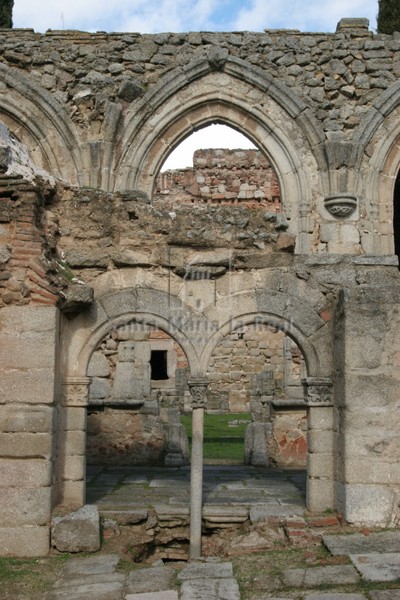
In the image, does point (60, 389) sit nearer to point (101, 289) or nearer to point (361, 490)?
point (101, 289)

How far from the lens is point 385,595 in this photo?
525cm

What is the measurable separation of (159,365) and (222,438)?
8.30 metres

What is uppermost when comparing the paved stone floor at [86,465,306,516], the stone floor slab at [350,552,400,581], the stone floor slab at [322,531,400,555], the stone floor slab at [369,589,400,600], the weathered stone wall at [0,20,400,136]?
the weathered stone wall at [0,20,400,136]

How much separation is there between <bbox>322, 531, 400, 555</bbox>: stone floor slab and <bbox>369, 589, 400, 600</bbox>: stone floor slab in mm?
1040

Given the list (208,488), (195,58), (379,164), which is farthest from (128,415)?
(195,58)

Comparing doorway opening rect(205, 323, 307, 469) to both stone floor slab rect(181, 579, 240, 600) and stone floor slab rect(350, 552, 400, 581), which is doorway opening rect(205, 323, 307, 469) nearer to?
stone floor slab rect(350, 552, 400, 581)

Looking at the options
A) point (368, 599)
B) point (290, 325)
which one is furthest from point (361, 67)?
point (368, 599)

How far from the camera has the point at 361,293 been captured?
748 centimetres

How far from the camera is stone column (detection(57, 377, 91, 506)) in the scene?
7.53 m

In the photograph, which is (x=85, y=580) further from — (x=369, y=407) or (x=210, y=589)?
(x=369, y=407)

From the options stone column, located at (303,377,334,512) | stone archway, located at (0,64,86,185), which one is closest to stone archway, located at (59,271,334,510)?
stone column, located at (303,377,334,512)

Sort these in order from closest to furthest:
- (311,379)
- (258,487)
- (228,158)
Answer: (311,379) → (258,487) → (228,158)

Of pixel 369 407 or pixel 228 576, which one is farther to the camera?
pixel 369 407

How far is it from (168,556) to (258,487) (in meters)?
2.03
